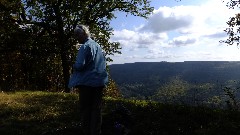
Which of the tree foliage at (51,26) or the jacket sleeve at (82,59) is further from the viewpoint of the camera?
the tree foliage at (51,26)

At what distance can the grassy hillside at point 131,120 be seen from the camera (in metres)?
9.98

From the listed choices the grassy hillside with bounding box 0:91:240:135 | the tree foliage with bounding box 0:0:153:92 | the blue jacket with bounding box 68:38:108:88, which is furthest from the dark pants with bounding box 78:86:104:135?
the tree foliage with bounding box 0:0:153:92

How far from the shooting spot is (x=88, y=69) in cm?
818

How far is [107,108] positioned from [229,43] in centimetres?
1614

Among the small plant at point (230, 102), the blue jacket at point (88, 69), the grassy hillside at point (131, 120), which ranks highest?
the blue jacket at point (88, 69)

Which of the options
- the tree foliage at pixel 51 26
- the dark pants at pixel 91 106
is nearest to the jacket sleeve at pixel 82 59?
the dark pants at pixel 91 106

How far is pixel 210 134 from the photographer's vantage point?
31.2 feet

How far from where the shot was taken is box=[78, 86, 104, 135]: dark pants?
829 cm

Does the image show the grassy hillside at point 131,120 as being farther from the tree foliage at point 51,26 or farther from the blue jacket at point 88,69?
the tree foliage at point 51,26

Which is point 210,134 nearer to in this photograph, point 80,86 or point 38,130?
point 80,86

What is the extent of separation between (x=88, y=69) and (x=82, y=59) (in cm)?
27

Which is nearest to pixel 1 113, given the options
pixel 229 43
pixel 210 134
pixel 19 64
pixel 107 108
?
pixel 107 108

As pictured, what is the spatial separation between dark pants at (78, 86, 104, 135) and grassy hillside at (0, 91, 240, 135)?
3.27ft

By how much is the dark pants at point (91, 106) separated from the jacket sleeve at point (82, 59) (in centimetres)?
50
